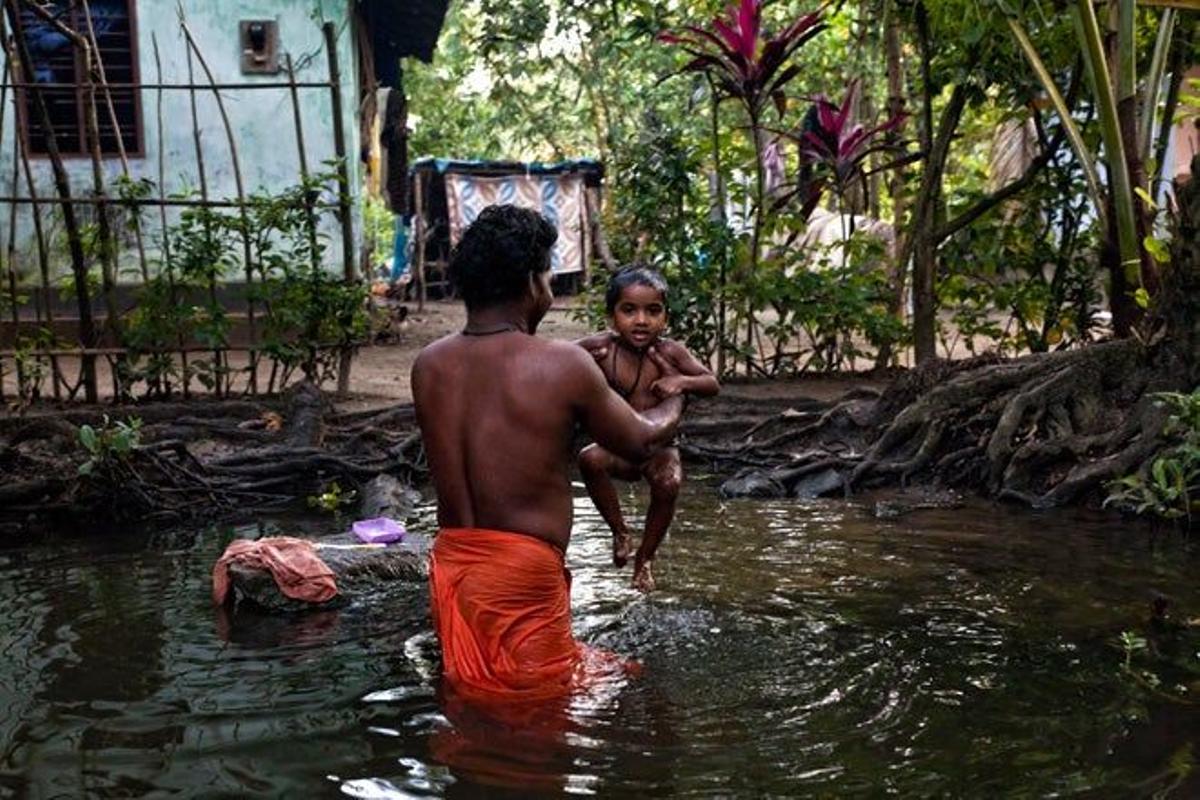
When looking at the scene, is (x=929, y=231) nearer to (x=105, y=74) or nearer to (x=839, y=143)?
(x=839, y=143)

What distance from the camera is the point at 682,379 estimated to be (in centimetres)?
513

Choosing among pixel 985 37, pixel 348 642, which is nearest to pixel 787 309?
pixel 985 37

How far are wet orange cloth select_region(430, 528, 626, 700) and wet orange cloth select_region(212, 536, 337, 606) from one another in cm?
174

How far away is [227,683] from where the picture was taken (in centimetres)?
468

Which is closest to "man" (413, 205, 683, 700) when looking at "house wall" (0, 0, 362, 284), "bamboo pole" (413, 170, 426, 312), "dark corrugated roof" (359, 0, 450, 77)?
"house wall" (0, 0, 362, 284)

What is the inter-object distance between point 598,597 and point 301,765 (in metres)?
2.16

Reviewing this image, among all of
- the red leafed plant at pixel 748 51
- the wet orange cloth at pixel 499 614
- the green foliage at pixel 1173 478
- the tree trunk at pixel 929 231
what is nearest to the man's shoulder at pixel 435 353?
the wet orange cloth at pixel 499 614

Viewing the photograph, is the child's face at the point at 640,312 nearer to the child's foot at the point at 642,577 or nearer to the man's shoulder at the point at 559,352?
the child's foot at the point at 642,577

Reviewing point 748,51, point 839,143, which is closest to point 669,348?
point 748,51

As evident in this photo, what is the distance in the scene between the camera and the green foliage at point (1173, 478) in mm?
6391

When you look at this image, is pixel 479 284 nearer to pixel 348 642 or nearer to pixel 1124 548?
pixel 348 642

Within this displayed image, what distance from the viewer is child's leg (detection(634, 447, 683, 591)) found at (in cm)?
544

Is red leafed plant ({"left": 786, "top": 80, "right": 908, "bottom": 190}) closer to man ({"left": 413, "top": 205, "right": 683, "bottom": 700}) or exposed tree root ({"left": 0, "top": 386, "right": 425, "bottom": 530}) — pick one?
exposed tree root ({"left": 0, "top": 386, "right": 425, "bottom": 530})

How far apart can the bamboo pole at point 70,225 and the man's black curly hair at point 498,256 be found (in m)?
6.12
